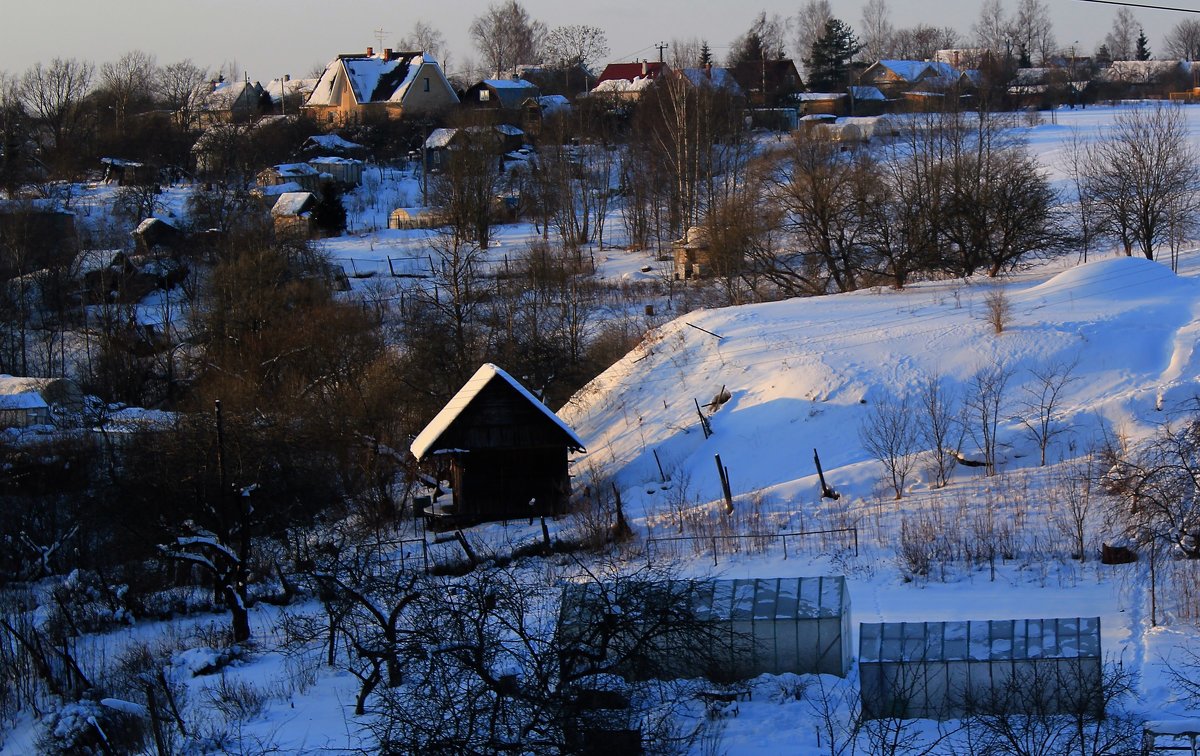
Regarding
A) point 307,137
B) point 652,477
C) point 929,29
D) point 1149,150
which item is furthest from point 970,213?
point 929,29

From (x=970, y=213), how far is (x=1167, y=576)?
16.5 metres

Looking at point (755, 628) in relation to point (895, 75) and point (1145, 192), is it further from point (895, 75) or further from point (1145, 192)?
point (895, 75)

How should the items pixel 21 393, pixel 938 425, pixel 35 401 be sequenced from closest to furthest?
1. pixel 938 425
2. pixel 35 401
3. pixel 21 393

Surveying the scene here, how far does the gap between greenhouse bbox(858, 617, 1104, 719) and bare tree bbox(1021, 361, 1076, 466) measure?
8804mm

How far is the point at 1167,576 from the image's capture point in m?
14.3

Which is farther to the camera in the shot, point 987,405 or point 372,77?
point 372,77

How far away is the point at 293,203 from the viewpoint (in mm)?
49250

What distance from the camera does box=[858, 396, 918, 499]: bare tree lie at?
1953cm

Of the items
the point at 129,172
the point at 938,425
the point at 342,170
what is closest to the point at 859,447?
the point at 938,425

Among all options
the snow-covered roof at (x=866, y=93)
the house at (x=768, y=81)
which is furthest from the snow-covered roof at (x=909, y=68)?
the house at (x=768, y=81)

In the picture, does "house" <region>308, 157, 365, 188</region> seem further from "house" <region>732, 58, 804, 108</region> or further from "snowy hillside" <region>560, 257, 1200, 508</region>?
"snowy hillside" <region>560, 257, 1200, 508</region>

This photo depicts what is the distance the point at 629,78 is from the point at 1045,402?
59.5 m

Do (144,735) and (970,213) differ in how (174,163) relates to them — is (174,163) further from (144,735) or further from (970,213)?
(144,735)

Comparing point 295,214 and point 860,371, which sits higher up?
point 295,214
